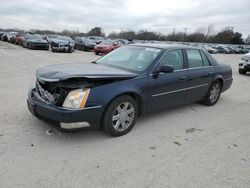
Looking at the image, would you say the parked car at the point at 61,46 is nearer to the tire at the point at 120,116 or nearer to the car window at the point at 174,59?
the car window at the point at 174,59

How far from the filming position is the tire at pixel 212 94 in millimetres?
5895

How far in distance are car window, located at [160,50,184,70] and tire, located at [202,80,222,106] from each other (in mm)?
1367

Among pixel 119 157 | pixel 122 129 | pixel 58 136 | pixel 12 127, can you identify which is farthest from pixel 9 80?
pixel 119 157

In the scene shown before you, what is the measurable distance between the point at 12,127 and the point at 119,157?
1973mm

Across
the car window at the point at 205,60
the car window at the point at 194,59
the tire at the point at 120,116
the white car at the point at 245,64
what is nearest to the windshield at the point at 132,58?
the tire at the point at 120,116

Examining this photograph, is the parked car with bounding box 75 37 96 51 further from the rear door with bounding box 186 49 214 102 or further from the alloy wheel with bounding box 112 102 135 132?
the alloy wheel with bounding box 112 102 135 132

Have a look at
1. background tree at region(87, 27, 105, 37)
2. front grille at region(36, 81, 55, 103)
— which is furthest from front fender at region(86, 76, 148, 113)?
background tree at region(87, 27, 105, 37)

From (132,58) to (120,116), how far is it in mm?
1344

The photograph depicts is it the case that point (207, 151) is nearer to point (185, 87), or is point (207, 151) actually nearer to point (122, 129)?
point (122, 129)

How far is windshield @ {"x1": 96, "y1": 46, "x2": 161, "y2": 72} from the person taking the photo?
442cm

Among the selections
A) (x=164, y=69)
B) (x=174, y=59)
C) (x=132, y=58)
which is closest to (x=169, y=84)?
(x=164, y=69)

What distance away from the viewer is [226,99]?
6836 millimetres

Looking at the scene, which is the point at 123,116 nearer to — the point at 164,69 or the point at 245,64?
the point at 164,69

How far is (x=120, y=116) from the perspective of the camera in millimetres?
3924
